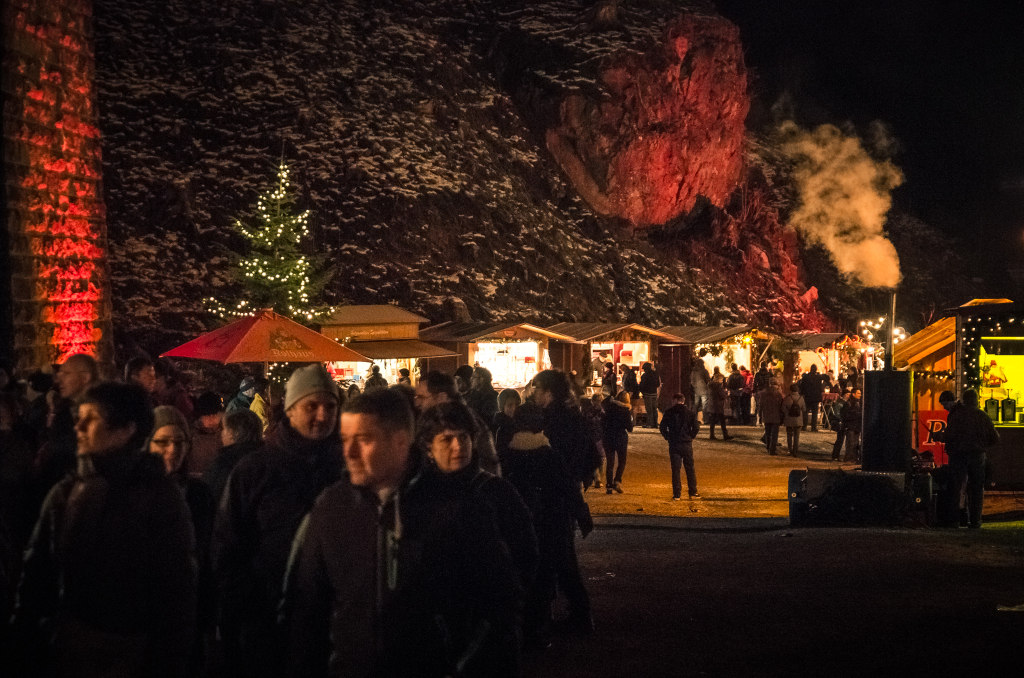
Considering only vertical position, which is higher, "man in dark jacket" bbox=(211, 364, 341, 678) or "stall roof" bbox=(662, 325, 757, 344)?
"stall roof" bbox=(662, 325, 757, 344)

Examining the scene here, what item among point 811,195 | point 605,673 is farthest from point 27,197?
point 811,195

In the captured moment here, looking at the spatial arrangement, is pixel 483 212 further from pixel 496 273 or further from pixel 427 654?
pixel 427 654

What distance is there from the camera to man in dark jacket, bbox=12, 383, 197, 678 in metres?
3.23

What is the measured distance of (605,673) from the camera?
233 inches

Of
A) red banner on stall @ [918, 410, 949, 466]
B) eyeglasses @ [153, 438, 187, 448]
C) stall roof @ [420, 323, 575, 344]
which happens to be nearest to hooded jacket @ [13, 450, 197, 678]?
eyeglasses @ [153, 438, 187, 448]

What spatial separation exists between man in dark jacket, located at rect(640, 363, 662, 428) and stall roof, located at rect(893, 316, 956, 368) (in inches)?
242

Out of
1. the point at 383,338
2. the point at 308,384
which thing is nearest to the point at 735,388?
the point at 383,338

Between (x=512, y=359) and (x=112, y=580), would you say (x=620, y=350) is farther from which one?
(x=112, y=580)

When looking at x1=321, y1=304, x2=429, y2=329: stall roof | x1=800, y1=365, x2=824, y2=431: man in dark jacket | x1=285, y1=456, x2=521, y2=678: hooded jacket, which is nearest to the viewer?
x1=285, y1=456, x2=521, y2=678: hooded jacket

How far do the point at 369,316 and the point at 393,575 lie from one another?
78.3ft

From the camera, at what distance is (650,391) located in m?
25.4

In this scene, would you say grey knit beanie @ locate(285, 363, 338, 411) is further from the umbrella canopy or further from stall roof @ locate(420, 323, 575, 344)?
stall roof @ locate(420, 323, 575, 344)

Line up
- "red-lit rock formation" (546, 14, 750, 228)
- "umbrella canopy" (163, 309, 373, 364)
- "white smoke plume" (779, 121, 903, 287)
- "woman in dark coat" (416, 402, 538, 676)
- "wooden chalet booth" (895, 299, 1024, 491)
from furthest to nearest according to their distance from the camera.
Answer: "white smoke plume" (779, 121, 903, 287) < "red-lit rock formation" (546, 14, 750, 228) < "wooden chalet booth" (895, 299, 1024, 491) < "umbrella canopy" (163, 309, 373, 364) < "woman in dark coat" (416, 402, 538, 676)

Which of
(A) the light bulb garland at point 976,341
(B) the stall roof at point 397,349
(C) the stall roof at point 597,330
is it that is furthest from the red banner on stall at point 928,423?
(B) the stall roof at point 397,349
